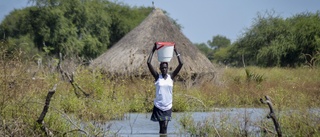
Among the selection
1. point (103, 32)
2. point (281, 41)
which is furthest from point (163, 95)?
point (103, 32)

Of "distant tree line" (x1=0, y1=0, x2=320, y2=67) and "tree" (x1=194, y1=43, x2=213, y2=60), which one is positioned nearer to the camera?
"distant tree line" (x1=0, y1=0, x2=320, y2=67)

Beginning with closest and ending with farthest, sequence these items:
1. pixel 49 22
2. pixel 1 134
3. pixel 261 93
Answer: pixel 1 134 < pixel 261 93 < pixel 49 22

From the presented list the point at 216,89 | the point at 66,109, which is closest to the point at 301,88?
the point at 216,89

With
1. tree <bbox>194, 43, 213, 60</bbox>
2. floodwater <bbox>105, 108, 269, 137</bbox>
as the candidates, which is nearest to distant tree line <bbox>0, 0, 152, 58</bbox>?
tree <bbox>194, 43, 213, 60</bbox>

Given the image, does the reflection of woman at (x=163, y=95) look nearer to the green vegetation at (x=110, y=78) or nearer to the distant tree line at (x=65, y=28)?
the green vegetation at (x=110, y=78)

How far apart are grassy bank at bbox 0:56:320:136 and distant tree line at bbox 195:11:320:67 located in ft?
23.3

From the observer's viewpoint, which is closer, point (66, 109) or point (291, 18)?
point (66, 109)

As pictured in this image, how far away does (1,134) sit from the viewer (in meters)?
8.55

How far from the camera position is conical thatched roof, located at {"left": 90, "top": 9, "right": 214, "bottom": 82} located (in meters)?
23.2

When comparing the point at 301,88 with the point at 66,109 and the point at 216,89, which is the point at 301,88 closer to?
the point at 216,89

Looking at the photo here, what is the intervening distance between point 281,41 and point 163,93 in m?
25.5

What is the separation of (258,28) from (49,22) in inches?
503

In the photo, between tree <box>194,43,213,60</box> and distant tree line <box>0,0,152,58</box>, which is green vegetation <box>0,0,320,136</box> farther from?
tree <box>194,43,213,60</box>

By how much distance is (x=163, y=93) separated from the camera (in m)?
10.4
